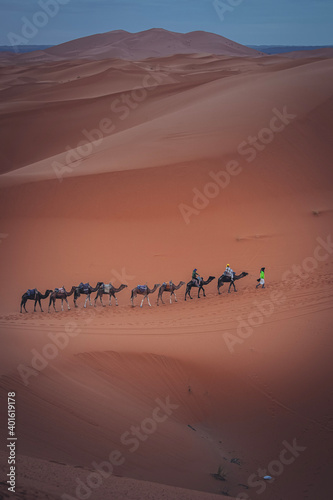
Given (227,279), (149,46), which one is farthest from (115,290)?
(149,46)

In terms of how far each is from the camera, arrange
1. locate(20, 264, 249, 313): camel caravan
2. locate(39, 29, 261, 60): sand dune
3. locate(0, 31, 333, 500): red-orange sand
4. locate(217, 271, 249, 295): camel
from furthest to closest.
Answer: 1. locate(39, 29, 261, 60): sand dune
2. locate(217, 271, 249, 295): camel
3. locate(20, 264, 249, 313): camel caravan
4. locate(0, 31, 333, 500): red-orange sand

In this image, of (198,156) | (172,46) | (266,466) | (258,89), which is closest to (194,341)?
(266,466)

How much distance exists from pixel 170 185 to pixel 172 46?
112530 millimetres

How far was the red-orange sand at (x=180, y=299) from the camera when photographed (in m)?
9.05

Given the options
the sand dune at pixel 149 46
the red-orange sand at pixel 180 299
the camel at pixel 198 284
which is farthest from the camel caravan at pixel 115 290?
the sand dune at pixel 149 46

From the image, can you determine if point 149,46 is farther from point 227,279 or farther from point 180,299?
point 227,279

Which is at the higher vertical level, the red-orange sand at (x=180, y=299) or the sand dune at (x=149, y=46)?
the sand dune at (x=149, y=46)

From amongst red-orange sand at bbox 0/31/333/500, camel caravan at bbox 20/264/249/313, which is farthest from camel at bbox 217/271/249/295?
red-orange sand at bbox 0/31/333/500

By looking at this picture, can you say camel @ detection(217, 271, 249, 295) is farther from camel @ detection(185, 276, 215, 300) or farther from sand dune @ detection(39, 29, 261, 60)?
sand dune @ detection(39, 29, 261, 60)

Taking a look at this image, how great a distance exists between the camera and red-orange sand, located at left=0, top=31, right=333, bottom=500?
905 cm

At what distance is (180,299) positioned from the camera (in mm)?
17500

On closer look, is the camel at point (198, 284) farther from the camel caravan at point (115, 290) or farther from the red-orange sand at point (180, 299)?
the red-orange sand at point (180, 299)

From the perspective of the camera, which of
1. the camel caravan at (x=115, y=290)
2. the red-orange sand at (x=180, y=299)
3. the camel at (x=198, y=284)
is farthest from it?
the camel at (x=198, y=284)

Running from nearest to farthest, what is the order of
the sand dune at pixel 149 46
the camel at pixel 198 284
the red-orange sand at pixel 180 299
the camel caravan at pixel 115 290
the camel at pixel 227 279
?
the red-orange sand at pixel 180 299, the camel caravan at pixel 115 290, the camel at pixel 198 284, the camel at pixel 227 279, the sand dune at pixel 149 46
